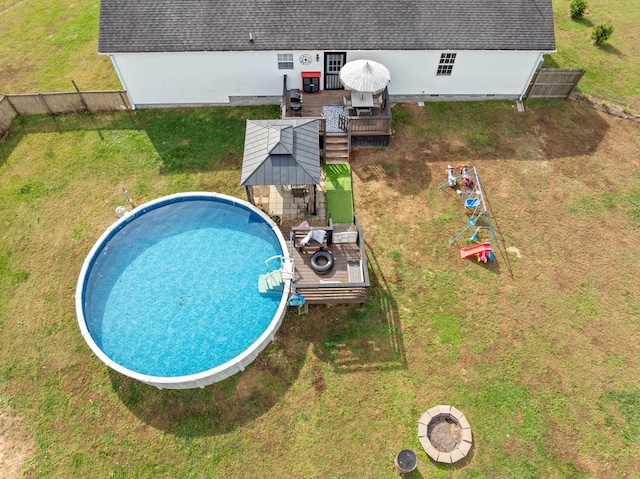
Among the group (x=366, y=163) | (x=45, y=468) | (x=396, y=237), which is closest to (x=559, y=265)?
(x=396, y=237)

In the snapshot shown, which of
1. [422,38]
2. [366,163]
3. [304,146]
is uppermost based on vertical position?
[422,38]

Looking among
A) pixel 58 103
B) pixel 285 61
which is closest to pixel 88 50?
pixel 58 103

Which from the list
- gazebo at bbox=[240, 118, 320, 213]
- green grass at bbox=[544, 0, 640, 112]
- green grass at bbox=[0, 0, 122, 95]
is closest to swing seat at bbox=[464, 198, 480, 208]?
gazebo at bbox=[240, 118, 320, 213]

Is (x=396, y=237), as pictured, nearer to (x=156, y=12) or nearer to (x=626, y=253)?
(x=626, y=253)

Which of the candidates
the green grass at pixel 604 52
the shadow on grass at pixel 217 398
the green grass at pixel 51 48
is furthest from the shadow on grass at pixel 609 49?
the green grass at pixel 51 48

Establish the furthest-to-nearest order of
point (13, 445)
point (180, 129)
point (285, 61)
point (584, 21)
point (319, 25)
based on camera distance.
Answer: point (584, 21) → point (180, 129) → point (285, 61) → point (319, 25) → point (13, 445)

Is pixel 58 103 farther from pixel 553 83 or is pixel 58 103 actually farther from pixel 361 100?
pixel 553 83

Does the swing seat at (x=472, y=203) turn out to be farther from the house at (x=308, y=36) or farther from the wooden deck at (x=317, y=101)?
the wooden deck at (x=317, y=101)
